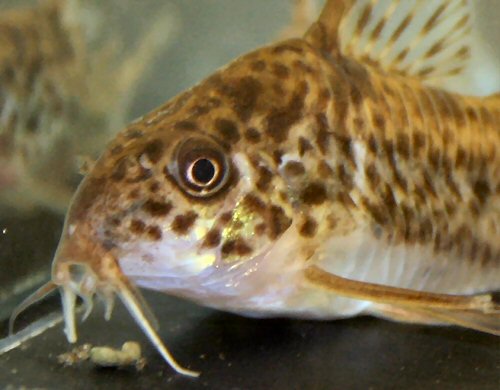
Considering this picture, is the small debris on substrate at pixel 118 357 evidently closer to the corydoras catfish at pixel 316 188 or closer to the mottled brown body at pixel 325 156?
the corydoras catfish at pixel 316 188

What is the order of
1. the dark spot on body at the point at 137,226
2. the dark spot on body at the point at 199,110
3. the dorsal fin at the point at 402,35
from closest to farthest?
1. the dark spot on body at the point at 137,226
2. the dark spot on body at the point at 199,110
3. the dorsal fin at the point at 402,35

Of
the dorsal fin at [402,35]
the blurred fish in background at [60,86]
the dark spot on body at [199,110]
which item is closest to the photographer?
the dark spot on body at [199,110]

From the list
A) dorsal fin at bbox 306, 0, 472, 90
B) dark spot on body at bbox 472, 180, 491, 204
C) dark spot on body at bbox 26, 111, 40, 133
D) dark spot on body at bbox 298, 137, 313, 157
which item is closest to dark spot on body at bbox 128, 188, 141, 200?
dark spot on body at bbox 298, 137, 313, 157

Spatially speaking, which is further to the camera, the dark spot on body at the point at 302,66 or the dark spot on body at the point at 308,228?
the dark spot on body at the point at 302,66

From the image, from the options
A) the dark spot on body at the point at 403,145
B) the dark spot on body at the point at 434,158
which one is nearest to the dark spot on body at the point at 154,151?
the dark spot on body at the point at 403,145

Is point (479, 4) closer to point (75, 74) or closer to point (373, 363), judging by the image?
point (75, 74)

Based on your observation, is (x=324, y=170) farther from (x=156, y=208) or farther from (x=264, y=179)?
(x=156, y=208)

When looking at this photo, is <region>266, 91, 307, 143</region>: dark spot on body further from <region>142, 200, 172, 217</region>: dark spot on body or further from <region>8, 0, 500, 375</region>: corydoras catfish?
<region>142, 200, 172, 217</region>: dark spot on body

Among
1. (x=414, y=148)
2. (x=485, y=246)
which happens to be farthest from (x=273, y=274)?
(x=485, y=246)

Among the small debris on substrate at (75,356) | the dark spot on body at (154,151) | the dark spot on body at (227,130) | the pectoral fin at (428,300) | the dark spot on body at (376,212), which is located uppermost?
the dark spot on body at (154,151)
